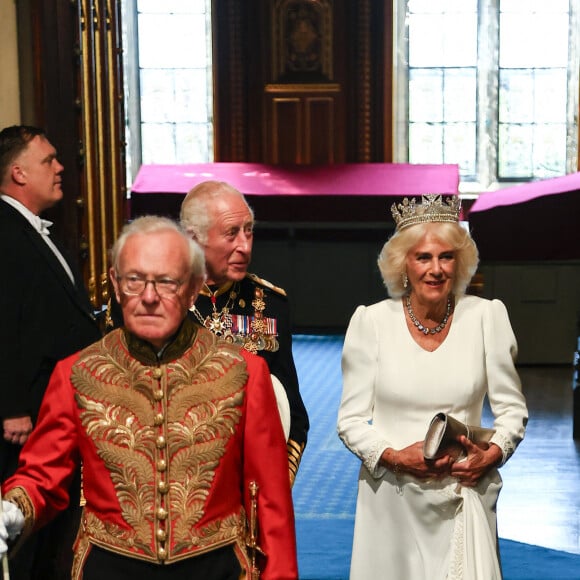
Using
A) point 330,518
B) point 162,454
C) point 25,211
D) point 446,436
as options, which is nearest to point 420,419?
point 446,436

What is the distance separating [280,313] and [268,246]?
8.07 m

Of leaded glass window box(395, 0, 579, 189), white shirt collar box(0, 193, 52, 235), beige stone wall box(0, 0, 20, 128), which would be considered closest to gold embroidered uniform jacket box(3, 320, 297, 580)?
white shirt collar box(0, 193, 52, 235)

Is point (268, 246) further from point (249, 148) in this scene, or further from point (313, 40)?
point (313, 40)

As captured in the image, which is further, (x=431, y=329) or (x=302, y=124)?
(x=302, y=124)

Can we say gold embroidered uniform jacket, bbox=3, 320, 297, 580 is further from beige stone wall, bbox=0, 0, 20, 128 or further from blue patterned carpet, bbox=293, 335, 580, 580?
beige stone wall, bbox=0, 0, 20, 128

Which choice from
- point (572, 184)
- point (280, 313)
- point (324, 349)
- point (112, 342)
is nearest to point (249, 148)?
point (324, 349)

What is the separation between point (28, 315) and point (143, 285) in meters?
1.83

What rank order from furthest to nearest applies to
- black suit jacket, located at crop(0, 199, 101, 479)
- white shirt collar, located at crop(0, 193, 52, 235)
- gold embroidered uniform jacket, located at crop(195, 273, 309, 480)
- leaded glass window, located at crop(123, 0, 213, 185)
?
leaded glass window, located at crop(123, 0, 213, 185), white shirt collar, located at crop(0, 193, 52, 235), black suit jacket, located at crop(0, 199, 101, 479), gold embroidered uniform jacket, located at crop(195, 273, 309, 480)

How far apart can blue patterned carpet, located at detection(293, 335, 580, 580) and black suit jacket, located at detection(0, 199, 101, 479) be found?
1.36m

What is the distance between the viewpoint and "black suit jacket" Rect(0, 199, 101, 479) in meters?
3.87

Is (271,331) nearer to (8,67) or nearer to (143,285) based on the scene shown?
(143,285)

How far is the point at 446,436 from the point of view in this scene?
3.07 m

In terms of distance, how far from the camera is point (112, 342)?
7.64ft

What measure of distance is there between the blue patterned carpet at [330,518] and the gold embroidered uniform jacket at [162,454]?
2.38m
